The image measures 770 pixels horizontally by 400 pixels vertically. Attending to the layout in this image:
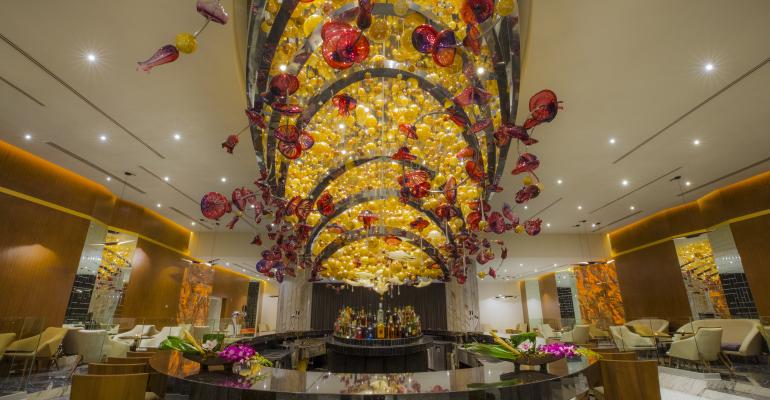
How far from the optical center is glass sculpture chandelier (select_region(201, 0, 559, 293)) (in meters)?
2.66

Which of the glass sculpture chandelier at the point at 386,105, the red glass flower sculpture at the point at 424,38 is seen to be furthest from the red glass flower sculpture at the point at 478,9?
the red glass flower sculpture at the point at 424,38

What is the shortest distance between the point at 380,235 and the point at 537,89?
858 centimetres

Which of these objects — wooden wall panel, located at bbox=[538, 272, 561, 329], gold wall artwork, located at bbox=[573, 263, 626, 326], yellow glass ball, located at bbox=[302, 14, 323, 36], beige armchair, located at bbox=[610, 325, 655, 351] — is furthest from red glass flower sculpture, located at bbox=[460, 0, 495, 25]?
wooden wall panel, located at bbox=[538, 272, 561, 329]

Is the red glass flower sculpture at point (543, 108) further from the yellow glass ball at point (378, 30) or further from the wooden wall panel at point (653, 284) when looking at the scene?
the wooden wall panel at point (653, 284)

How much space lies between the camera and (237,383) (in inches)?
104

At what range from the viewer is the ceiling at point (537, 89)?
4379 millimetres

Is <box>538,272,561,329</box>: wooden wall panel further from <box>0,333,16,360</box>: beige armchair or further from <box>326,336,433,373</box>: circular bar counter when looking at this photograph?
<box>0,333,16,360</box>: beige armchair

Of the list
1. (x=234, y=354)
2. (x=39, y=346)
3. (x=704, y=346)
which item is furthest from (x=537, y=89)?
(x=39, y=346)

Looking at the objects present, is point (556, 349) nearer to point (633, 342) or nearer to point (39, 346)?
point (633, 342)

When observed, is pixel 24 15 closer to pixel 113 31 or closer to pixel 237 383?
pixel 113 31

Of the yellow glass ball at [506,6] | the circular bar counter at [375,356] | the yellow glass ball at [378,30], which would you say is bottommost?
the circular bar counter at [375,356]

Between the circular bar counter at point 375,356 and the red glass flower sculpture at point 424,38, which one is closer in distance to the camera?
the red glass flower sculpture at point 424,38

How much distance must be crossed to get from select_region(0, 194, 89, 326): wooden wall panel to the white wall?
23.4m

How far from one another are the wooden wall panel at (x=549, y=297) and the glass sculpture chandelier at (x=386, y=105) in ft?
49.9
